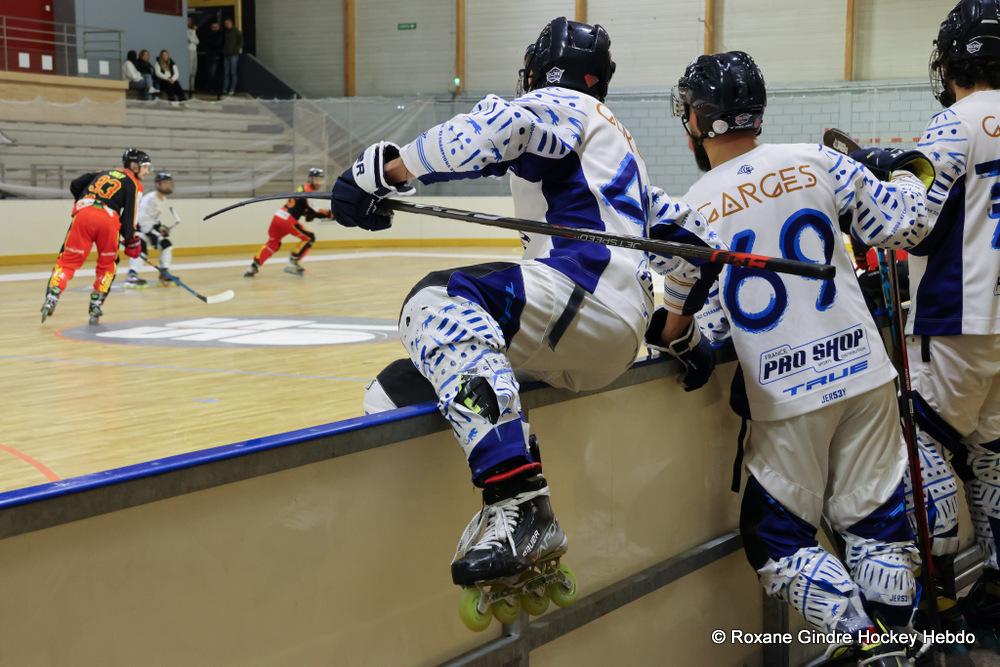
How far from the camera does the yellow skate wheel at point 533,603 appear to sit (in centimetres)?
162

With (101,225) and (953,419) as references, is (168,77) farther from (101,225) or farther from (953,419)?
(953,419)

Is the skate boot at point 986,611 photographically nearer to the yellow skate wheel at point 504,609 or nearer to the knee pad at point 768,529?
the knee pad at point 768,529

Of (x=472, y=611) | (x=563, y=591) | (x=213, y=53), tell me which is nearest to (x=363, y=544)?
(x=472, y=611)

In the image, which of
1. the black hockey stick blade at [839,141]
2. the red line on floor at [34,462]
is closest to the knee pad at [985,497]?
the black hockey stick blade at [839,141]

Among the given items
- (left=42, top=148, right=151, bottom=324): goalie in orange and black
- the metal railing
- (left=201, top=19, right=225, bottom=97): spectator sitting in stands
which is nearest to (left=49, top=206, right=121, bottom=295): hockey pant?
(left=42, top=148, right=151, bottom=324): goalie in orange and black

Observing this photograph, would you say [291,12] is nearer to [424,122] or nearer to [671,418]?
[424,122]

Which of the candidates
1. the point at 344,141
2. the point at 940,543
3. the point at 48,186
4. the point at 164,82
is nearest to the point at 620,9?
the point at 344,141

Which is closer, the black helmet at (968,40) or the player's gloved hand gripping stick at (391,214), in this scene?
the player's gloved hand gripping stick at (391,214)

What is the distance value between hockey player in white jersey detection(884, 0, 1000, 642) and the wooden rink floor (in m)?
2.81

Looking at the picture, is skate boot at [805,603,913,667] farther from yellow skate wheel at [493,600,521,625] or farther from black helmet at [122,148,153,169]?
black helmet at [122,148,153,169]

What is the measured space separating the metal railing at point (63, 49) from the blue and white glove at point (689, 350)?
16.6m

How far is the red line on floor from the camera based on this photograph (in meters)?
4.15

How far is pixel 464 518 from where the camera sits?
186cm

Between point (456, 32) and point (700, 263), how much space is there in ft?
63.3
